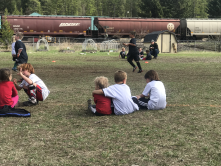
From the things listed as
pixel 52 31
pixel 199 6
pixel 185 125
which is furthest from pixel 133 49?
pixel 199 6

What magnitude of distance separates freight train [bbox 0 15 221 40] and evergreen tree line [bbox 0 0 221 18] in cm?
2574

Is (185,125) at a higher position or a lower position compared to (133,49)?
lower

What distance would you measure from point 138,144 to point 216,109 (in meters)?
3.01

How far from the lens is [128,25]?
41.5 metres

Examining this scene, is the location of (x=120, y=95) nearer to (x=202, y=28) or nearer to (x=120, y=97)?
(x=120, y=97)

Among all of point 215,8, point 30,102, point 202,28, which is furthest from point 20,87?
point 215,8

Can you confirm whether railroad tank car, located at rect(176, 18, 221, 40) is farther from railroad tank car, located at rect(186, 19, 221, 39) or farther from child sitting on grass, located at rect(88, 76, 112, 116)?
child sitting on grass, located at rect(88, 76, 112, 116)

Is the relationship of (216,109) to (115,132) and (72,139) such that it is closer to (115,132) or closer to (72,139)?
(115,132)

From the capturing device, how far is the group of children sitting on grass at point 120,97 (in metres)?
5.68

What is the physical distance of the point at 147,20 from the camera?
42469mm

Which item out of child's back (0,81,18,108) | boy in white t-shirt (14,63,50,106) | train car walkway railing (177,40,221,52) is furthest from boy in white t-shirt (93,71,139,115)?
train car walkway railing (177,40,221,52)

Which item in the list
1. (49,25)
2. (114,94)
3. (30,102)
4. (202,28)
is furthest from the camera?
(202,28)

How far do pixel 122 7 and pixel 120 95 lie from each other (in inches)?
4043

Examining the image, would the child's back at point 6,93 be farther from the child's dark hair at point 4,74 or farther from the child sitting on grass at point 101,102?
the child sitting on grass at point 101,102
